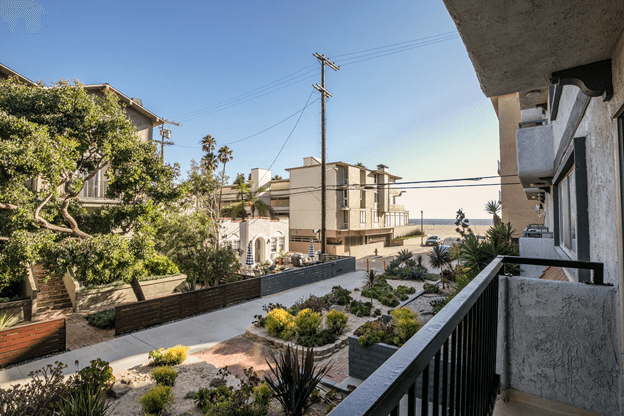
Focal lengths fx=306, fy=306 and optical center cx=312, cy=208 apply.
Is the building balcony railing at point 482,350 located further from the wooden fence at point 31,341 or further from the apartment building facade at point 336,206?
the apartment building facade at point 336,206

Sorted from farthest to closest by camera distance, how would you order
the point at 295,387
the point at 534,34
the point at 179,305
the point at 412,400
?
the point at 179,305, the point at 295,387, the point at 534,34, the point at 412,400

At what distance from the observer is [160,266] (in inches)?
566

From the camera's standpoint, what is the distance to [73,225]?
983 centimetres

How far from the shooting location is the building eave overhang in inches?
64.1

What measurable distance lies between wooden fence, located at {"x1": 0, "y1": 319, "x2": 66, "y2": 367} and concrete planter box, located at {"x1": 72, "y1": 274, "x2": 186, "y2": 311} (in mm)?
4491

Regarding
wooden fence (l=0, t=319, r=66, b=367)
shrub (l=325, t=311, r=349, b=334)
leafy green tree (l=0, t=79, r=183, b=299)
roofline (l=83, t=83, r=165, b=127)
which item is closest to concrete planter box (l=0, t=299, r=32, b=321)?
leafy green tree (l=0, t=79, r=183, b=299)

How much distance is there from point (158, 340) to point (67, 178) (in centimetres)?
557

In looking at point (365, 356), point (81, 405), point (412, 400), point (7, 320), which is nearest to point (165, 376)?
point (81, 405)

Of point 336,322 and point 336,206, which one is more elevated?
point 336,206

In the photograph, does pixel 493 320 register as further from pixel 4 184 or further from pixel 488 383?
pixel 4 184

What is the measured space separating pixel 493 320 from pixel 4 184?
35.8ft

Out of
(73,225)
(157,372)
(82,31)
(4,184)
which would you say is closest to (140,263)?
(73,225)

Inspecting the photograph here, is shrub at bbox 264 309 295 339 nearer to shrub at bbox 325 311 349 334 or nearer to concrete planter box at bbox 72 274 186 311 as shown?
shrub at bbox 325 311 349 334

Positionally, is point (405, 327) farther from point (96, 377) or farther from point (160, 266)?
point (160, 266)
